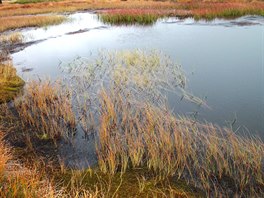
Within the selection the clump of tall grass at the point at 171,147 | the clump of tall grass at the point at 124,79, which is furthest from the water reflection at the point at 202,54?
the clump of tall grass at the point at 171,147

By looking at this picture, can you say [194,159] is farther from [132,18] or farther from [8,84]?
[132,18]

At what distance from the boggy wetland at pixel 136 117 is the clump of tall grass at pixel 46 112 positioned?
0.14 feet

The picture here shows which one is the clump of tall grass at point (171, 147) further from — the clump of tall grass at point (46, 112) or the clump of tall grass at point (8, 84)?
the clump of tall grass at point (8, 84)

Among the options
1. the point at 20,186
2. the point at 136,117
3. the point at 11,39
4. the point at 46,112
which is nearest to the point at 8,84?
the point at 46,112

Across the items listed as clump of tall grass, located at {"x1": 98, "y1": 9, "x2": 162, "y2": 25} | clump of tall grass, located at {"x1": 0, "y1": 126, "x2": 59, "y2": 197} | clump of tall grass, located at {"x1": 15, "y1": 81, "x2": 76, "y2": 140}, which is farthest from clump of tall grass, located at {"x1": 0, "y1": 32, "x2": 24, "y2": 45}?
clump of tall grass, located at {"x1": 0, "y1": 126, "x2": 59, "y2": 197}

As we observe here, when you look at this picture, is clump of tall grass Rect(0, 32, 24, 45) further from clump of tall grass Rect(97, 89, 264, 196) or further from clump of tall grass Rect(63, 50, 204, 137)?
clump of tall grass Rect(97, 89, 264, 196)

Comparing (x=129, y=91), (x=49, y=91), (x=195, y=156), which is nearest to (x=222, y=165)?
(x=195, y=156)

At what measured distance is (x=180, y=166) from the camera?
7.48 m

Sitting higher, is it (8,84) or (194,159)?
(8,84)

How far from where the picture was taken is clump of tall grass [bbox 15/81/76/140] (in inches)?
374

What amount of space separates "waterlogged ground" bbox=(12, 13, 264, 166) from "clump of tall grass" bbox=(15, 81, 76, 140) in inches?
28.0

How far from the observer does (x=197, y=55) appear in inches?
688

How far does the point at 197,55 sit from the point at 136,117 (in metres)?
9.32

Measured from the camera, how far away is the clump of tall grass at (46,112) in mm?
9500
